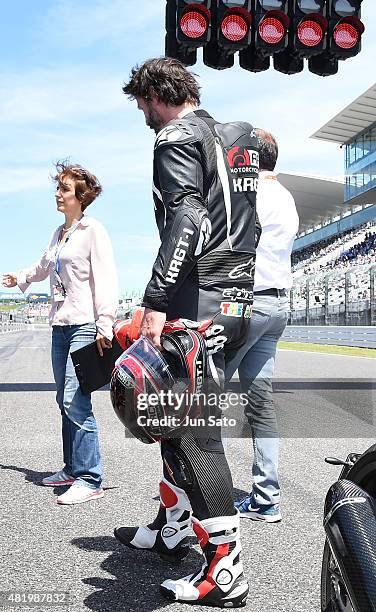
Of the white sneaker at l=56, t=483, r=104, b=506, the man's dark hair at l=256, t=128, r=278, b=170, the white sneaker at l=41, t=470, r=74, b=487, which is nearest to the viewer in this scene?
the man's dark hair at l=256, t=128, r=278, b=170

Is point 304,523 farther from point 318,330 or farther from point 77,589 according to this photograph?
point 318,330

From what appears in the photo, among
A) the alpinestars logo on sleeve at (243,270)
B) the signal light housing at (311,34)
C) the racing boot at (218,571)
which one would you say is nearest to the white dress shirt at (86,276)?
the alpinestars logo on sleeve at (243,270)

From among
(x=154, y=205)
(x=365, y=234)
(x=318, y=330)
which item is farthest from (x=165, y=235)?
(x=365, y=234)

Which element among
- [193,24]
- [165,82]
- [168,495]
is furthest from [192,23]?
[168,495]

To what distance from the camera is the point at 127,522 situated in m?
3.80

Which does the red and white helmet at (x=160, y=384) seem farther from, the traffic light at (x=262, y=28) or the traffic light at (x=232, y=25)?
the traffic light at (x=232, y=25)

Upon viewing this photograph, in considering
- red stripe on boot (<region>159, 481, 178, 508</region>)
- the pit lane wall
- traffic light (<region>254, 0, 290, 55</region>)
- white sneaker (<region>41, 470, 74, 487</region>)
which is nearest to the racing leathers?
red stripe on boot (<region>159, 481, 178, 508</region>)

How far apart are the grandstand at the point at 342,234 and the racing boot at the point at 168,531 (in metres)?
23.5

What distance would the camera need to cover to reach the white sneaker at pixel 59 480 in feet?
15.3

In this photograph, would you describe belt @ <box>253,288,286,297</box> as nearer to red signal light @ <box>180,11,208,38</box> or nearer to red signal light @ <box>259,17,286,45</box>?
red signal light @ <box>180,11,208,38</box>

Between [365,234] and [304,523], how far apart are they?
174 ft

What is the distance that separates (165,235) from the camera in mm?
2650

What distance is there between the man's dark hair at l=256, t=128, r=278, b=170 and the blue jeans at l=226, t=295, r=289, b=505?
2.27 feet

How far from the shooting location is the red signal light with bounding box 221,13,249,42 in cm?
690
